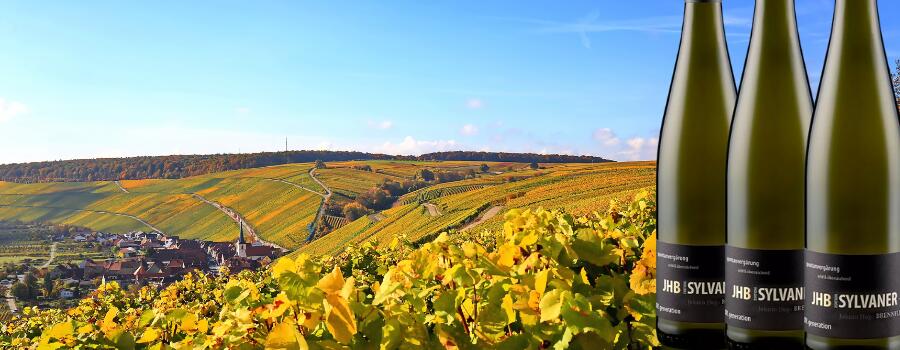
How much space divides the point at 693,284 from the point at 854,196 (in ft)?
1.59

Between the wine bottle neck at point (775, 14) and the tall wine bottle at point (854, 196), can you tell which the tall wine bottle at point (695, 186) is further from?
the tall wine bottle at point (854, 196)

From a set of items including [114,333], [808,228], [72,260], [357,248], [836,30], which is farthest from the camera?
[72,260]

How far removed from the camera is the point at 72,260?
296 feet

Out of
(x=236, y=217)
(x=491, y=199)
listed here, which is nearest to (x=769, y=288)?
(x=491, y=199)

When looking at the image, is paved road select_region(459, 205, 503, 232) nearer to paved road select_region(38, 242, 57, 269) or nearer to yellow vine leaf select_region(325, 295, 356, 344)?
yellow vine leaf select_region(325, 295, 356, 344)

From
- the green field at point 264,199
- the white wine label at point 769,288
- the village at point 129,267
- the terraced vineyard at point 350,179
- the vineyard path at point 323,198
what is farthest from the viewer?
the terraced vineyard at point 350,179

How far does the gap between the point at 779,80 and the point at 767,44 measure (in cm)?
12

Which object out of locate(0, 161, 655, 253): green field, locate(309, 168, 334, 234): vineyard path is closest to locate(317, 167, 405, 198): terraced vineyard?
locate(0, 161, 655, 253): green field

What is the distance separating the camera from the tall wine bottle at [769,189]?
1.90 m

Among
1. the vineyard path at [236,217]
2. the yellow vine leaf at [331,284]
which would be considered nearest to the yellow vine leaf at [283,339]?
the yellow vine leaf at [331,284]

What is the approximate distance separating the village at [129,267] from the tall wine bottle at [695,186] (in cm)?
4958

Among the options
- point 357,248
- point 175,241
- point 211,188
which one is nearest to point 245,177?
point 211,188

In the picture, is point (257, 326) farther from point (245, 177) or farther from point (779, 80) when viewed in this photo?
point (245, 177)

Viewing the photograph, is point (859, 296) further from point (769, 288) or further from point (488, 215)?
point (488, 215)
